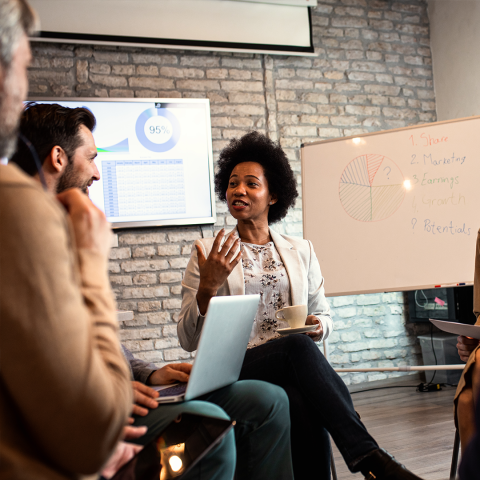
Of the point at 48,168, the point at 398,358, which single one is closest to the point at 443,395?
the point at 398,358

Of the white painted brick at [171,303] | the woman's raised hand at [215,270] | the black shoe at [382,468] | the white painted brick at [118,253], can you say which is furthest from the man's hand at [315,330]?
the white painted brick at [118,253]

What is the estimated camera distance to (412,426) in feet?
8.34

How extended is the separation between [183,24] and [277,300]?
2351 mm

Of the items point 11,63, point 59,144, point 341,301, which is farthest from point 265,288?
point 341,301

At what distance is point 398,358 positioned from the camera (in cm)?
378

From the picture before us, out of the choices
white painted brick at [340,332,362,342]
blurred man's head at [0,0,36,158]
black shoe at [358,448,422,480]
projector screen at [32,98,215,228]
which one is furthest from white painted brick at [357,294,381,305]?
blurred man's head at [0,0,36,158]

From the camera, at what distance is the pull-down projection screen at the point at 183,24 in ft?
10.4

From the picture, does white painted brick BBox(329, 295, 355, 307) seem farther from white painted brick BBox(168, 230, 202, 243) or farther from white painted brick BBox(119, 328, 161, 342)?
white painted brick BBox(119, 328, 161, 342)

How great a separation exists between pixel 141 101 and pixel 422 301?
2.49 metres

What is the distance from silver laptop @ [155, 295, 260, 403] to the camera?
1096 mm

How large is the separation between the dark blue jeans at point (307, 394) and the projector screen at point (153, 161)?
1931mm

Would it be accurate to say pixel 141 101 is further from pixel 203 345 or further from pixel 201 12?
pixel 203 345

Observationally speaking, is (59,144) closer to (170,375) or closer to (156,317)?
(170,375)

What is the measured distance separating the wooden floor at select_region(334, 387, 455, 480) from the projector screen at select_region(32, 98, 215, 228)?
1.60 meters
